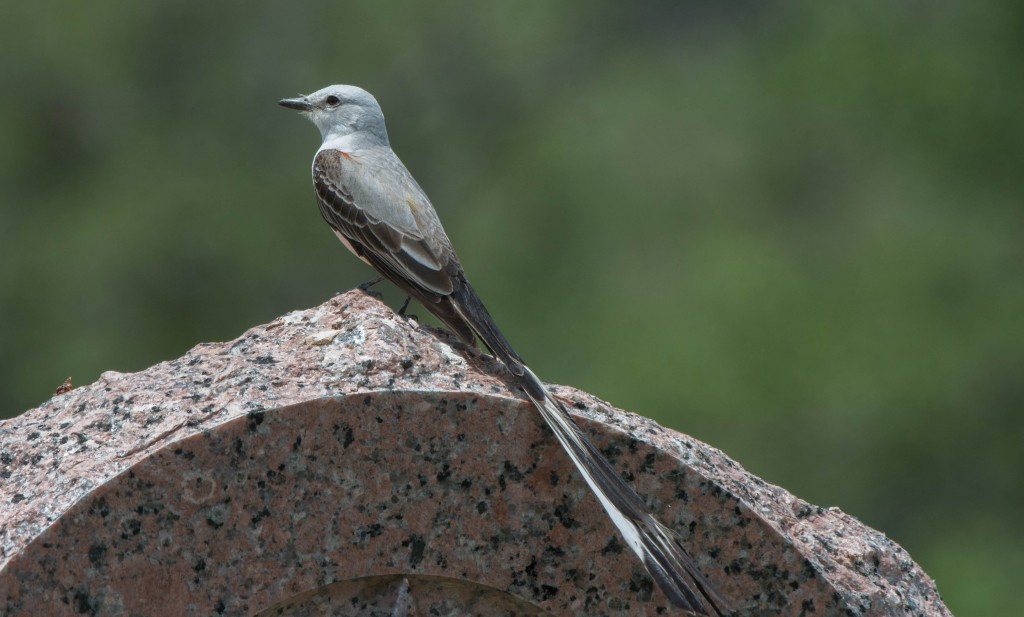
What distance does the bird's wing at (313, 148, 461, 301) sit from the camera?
4562 mm

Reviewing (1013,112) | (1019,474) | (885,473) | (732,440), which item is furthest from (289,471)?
(1013,112)

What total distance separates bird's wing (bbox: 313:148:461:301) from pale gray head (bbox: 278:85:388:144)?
0.40m

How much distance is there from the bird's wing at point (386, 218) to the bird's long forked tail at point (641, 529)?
47.4 inches

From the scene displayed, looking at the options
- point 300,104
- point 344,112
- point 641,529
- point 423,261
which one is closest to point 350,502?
point 641,529

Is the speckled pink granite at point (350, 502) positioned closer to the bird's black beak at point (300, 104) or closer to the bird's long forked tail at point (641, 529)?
the bird's long forked tail at point (641, 529)

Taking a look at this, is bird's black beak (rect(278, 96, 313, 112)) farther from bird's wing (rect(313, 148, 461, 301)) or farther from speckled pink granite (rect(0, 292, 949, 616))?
speckled pink granite (rect(0, 292, 949, 616))

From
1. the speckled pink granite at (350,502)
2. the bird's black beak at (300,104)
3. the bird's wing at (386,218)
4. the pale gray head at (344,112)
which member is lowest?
the speckled pink granite at (350,502)

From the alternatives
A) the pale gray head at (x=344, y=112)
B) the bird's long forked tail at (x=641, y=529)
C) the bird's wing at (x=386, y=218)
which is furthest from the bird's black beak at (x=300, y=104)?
the bird's long forked tail at (x=641, y=529)

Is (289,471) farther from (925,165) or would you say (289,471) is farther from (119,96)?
(119,96)

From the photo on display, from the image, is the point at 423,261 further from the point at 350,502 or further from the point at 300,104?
the point at 300,104

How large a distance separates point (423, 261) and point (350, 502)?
1586 millimetres

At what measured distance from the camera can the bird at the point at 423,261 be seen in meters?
3.15

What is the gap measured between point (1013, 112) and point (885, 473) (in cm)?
511

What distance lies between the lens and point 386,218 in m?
4.91
